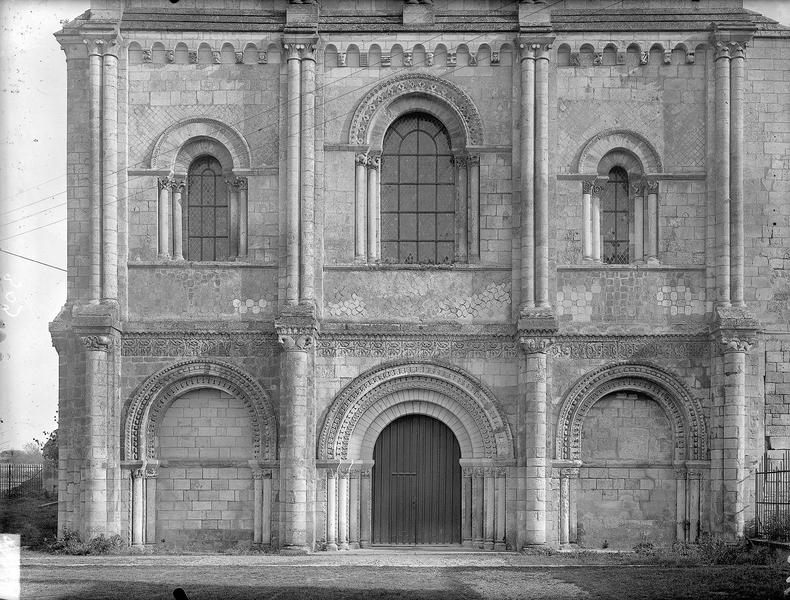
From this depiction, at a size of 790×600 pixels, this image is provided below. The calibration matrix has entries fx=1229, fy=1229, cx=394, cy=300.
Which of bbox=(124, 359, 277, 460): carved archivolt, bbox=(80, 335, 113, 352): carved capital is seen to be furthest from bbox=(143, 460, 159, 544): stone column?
bbox=(80, 335, 113, 352): carved capital

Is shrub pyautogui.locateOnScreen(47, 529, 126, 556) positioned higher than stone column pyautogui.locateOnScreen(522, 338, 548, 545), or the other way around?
stone column pyautogui.locateOnScreen(522, 338, 548, 545)

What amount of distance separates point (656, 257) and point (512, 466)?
219 inches

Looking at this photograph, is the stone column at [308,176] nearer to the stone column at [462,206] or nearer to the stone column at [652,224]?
the stone column at [462,206]

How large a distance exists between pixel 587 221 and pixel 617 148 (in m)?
1.78

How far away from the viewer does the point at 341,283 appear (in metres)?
26.8

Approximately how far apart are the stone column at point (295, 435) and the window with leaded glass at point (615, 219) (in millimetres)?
6901

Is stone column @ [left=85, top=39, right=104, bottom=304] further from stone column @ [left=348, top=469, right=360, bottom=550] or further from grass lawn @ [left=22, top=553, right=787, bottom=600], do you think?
stone column @ [left=348, top=469, right=360, bottom=550]

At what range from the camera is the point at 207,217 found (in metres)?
27.4

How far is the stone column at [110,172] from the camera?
26.4m

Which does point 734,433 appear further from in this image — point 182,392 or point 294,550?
point 182,392

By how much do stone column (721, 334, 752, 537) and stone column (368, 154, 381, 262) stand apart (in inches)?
303

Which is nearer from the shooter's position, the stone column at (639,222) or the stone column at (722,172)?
the stone column at (722,172)

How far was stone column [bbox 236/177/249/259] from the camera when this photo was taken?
26938 millimetres

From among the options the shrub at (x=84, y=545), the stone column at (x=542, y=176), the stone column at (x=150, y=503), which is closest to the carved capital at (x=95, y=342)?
the stone column at (x=150, y=503)
